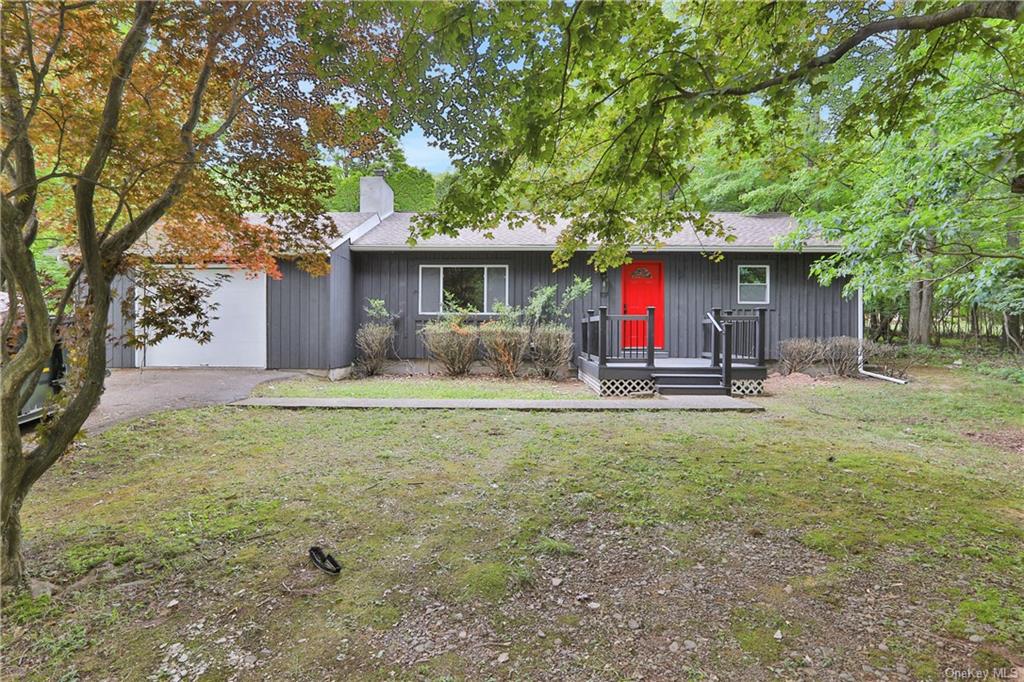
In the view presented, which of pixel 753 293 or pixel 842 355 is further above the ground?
pixel 753 293

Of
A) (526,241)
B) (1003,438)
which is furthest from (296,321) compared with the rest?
(1003,438)

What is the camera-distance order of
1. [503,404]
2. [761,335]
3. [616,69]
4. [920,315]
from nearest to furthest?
1. [616,69]
2. [503,404]
3. [761,335]
4. [920,315]

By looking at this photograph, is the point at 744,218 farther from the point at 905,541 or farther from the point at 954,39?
the point at 905,541

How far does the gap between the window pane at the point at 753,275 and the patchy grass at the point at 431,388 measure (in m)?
4.68

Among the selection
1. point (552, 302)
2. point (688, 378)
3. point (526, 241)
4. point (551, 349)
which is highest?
point (526, 241)

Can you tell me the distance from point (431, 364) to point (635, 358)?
4347 mm

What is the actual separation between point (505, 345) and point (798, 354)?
6332 millimetres

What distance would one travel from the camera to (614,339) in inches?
387

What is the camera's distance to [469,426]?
555cm

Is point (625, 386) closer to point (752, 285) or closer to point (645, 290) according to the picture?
point (645, 290)

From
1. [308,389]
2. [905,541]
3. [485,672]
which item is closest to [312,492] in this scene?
[485,672]

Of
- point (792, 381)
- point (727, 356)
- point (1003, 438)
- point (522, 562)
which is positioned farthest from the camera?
point (792, 381)

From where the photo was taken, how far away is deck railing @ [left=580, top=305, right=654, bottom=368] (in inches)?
306

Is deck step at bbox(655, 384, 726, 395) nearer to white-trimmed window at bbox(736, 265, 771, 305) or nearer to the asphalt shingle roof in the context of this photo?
the asphalt shingle roof
